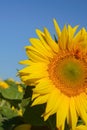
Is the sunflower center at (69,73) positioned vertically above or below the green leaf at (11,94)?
above

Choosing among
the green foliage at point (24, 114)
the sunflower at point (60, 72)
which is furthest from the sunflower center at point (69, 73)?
the green foliage at point (24, 114)

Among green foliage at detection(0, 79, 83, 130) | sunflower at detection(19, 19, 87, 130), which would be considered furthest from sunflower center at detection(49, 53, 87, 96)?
green foliage at detection(0, 79, 83, 130)

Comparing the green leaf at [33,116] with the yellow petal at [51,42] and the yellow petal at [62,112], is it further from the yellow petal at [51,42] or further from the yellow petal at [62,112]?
the yellow petal at [51,42]

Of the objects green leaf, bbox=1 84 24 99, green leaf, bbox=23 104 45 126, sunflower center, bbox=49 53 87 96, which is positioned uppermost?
sunflower center, bbox=49 53 87 96

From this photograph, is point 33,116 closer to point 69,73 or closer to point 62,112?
point 62,112

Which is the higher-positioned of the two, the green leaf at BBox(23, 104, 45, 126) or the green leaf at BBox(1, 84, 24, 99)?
the green leaf at BBox(1, 84, 24, 99)

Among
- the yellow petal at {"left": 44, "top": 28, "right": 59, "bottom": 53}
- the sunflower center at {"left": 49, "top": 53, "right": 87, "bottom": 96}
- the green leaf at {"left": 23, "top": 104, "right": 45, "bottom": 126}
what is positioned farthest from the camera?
the sunflower center at {"left": 49, "top": 53, "right": 87, "bottom": 96}

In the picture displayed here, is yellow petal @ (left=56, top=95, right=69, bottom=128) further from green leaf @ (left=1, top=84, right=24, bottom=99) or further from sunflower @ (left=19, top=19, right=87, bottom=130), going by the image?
green leaf @ (left=1, top=84, right=24, bottom=99)

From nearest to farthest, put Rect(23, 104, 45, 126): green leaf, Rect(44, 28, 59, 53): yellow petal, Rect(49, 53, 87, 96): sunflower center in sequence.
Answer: Rect(23, 104, 45, 126): green leaf → Rect(44, 28, 59, 53): yellow petal → Rect(49, 53, 87, 96): sunflower center

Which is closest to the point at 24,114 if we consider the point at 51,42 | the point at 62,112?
the point at 62,112
